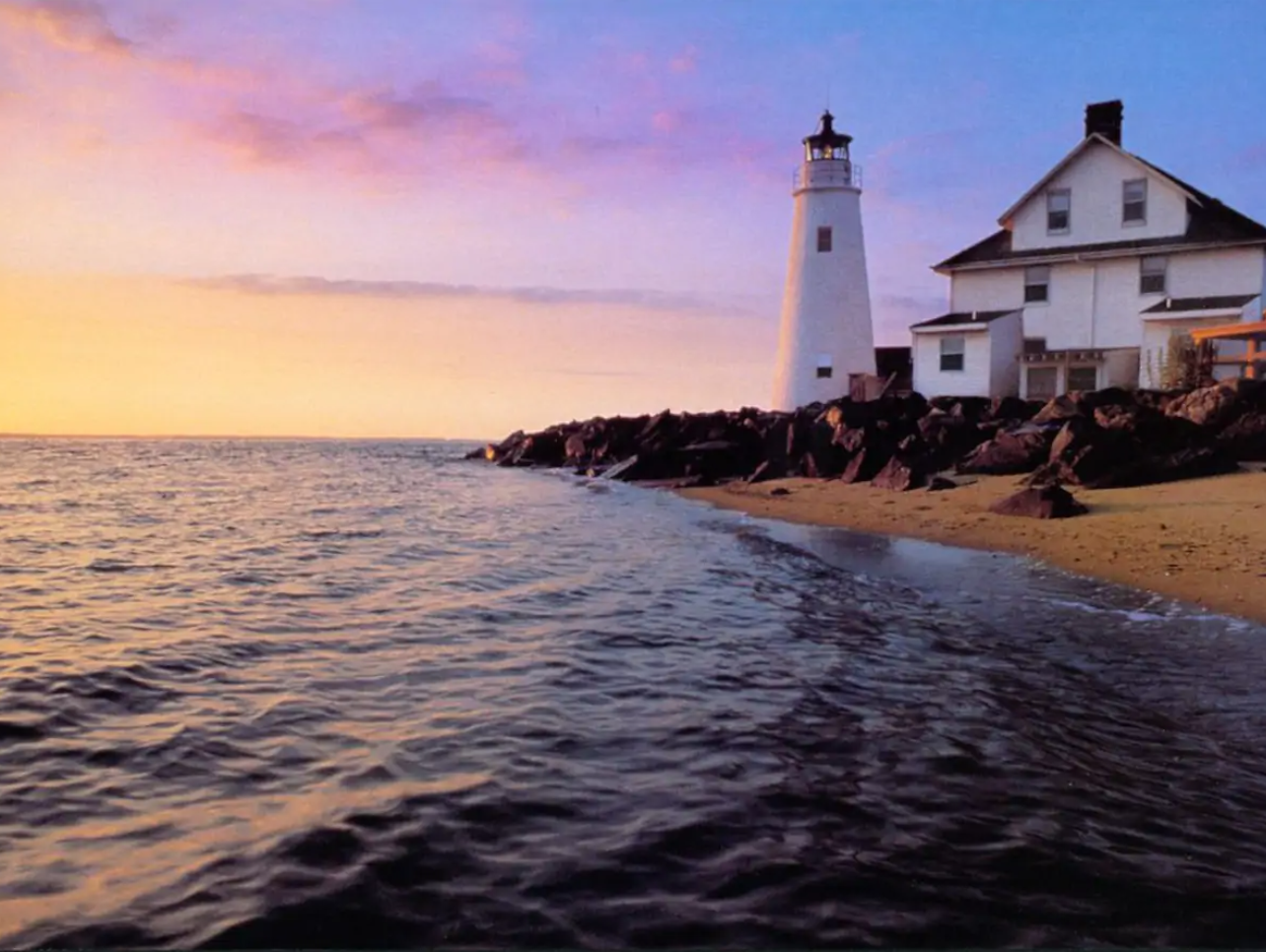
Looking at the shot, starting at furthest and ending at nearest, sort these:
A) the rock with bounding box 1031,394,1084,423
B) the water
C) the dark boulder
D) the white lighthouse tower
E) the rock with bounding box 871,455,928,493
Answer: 1. the dark boulder
2. the white lighthouse tower
3. the rock with bounding box 1031,394,1084,423
4. the rock with bounding box 871,455,928,493
5. the water

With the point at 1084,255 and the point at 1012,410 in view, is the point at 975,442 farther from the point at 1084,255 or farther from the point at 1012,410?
the point at 1084,255

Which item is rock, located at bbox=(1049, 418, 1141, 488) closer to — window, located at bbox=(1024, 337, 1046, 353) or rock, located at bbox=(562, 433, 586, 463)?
window, located at bbox=(1024, 337, 1046, 353)

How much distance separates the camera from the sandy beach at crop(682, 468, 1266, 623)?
10555mm

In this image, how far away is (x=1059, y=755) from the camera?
542cm

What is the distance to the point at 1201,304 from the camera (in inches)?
1184

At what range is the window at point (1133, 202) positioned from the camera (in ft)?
105

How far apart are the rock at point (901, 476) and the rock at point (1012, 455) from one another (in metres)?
0.91

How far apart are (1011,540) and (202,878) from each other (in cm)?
1269

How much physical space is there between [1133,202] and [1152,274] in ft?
8.86

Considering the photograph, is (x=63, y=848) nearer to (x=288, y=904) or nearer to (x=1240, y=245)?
(x=288, y=904)

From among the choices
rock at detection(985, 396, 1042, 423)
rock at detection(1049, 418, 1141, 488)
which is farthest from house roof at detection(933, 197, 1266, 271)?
rock at detection(1049, 418, 1141, 488)

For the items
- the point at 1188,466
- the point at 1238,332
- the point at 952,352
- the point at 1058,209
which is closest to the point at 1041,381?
the point at 952,352

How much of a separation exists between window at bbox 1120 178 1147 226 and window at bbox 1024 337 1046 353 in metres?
4.75

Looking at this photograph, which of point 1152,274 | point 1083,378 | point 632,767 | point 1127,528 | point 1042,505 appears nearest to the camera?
point 632,767
